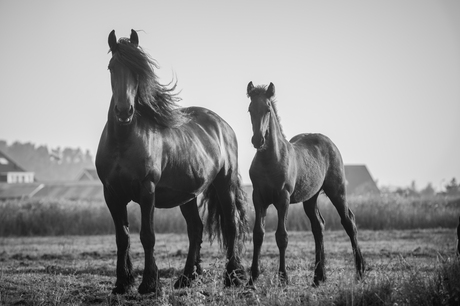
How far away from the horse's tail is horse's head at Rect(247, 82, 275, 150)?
67.3 inches

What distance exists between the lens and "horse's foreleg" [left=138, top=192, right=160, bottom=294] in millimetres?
6840

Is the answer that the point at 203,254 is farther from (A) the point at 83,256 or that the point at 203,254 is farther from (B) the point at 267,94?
(B) the point at 267,94

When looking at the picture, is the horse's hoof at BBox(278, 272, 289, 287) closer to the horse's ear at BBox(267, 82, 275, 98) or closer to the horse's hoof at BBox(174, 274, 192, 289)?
the horse's hoof at BBox(174, 274, 192, 289)

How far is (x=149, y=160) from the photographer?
271 inches

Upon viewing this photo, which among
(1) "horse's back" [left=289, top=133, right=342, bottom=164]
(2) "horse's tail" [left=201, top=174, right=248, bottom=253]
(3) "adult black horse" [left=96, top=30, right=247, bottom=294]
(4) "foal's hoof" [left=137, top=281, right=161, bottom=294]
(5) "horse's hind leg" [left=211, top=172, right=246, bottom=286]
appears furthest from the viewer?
(2) "horse's tail" [left=201, top=174, right=248, bottom=253]

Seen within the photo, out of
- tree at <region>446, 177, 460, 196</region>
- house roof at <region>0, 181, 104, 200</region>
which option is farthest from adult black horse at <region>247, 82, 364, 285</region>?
house roof at <region>0, 181, 104, 200</region>

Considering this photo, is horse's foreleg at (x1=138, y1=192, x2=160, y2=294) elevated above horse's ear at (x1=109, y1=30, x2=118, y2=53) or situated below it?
below

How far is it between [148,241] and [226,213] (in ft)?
7.57

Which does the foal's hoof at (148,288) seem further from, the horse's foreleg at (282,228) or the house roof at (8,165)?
the house roof at (8,165)

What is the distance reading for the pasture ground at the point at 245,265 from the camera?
19.7ft

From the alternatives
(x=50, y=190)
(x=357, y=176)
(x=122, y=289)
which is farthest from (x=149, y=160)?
(x=357, y=176)

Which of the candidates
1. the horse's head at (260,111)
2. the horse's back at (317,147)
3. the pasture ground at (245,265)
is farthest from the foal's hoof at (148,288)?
the horse's back at (317,147)

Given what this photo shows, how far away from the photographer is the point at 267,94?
303 inches

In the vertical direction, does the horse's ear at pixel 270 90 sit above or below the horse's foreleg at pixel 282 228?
above
